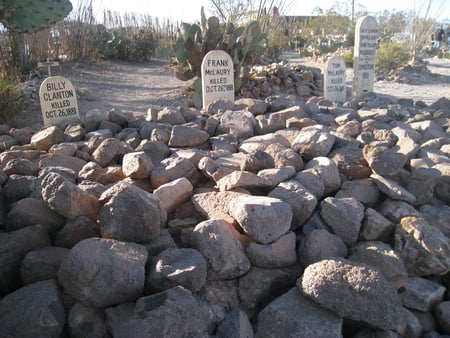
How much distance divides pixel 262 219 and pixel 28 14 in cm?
769

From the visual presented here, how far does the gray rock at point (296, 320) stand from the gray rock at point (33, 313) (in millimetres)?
805

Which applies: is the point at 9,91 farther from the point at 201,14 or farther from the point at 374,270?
the point at 374,270

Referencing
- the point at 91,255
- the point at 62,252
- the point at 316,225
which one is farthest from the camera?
the point at 316,225

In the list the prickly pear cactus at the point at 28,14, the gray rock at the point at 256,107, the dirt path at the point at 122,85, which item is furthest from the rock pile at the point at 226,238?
the prickly pear cactus at the point at 28,14

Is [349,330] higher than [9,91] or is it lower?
lower

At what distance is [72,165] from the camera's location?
→ 111 inches

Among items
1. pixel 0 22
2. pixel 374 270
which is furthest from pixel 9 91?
pixel 374 270

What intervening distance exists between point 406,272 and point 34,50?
9678 mm

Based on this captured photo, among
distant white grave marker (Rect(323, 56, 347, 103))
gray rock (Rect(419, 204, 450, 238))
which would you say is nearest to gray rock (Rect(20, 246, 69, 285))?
gray rock (Rect(419, 204, 450, 238))

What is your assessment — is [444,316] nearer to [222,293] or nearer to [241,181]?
[222,293]

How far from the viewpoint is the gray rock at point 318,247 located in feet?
6.72

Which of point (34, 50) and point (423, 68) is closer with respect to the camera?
point (34, 50)

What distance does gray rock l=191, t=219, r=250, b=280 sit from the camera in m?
1.95

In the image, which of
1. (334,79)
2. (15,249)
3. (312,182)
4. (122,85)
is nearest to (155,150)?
(312,182)
